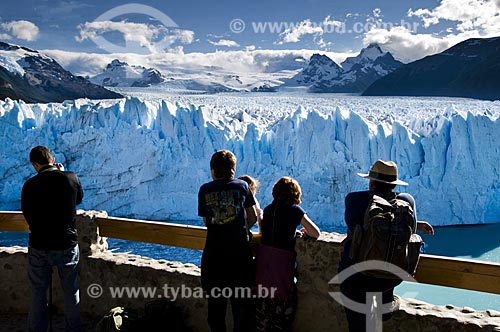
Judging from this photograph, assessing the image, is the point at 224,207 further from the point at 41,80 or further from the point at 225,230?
the point at 41,80

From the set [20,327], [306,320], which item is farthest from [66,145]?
[306,320]

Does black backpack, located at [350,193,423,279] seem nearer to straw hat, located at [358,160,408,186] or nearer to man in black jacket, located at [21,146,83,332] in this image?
straw hat, located at [358,160,408,186]

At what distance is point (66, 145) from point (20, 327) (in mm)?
10045

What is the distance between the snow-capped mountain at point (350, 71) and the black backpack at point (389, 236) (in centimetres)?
7561

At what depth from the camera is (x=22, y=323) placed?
3.11 meters

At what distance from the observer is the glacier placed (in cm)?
1093

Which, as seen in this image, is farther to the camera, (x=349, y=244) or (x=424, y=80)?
(x=424, y=80)

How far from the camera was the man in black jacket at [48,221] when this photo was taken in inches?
96.0

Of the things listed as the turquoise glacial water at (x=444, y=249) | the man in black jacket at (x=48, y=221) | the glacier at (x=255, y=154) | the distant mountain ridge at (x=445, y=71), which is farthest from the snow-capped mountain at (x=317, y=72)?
the man in black jacket at (x=48, y=221)

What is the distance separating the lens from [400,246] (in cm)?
189

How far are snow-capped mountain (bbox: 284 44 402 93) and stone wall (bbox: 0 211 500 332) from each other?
245ft

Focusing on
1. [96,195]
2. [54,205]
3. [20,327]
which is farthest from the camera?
[96,195]

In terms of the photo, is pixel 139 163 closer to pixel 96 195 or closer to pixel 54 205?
pixel 96 195

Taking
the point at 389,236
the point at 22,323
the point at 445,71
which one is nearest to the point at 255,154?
the point at 22,323
